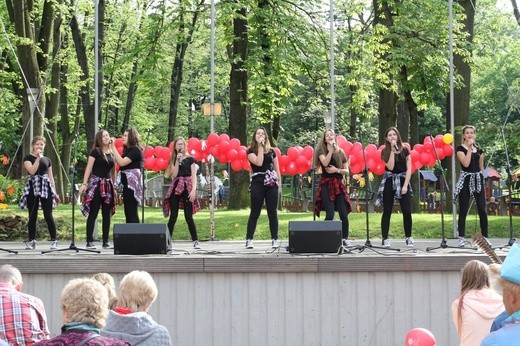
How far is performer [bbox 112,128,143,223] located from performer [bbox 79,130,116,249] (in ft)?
0.41

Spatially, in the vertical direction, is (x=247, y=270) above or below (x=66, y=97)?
below

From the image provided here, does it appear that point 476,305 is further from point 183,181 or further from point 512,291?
point 183,181

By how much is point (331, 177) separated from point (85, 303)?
742cm

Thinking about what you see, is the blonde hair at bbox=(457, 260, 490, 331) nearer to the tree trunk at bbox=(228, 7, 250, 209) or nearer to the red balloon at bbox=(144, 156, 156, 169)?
the red balloon at bbox=(144, 156, 156, 169)

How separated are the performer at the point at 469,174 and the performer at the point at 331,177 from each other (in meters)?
1.37

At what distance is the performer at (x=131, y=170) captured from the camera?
11859 mm

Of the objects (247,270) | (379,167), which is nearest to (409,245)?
(379,167)

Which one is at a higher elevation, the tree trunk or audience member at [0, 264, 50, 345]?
the tree trunk

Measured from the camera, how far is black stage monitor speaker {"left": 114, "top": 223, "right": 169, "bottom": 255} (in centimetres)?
1021

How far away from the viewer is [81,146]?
39062mm

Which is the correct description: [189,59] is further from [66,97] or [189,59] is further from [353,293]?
[353,293]

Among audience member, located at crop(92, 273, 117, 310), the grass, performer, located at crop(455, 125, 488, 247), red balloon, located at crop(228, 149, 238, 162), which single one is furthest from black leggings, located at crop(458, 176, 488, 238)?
audience member, located at crop(92, 273, 117, 310)

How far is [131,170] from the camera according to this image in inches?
468

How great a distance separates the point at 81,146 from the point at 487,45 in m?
17.8
